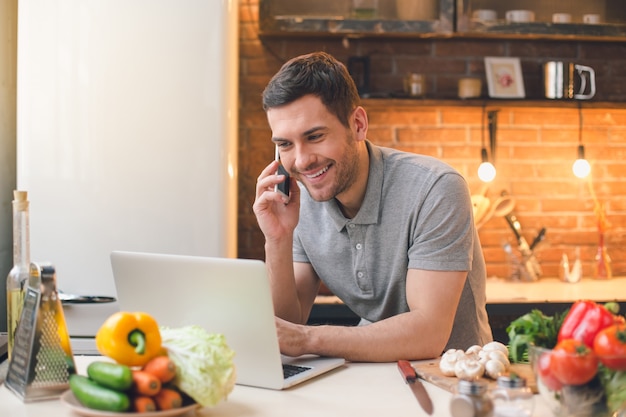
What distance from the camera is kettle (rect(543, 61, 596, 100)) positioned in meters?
3.56

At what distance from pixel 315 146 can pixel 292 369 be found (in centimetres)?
63

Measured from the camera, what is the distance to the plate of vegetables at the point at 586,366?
3.95 ft

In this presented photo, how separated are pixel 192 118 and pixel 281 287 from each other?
92 cm

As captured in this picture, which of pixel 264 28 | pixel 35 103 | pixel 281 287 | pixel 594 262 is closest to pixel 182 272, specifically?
pixel 281 287

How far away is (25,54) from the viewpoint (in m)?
2.91

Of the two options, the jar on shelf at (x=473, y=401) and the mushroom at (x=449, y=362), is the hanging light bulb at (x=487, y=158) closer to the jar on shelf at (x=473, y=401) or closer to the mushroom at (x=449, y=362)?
the mushroom at (x=449, y=362)

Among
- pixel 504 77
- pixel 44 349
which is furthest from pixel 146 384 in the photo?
pixel 504 77

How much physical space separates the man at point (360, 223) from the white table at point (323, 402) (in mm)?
261

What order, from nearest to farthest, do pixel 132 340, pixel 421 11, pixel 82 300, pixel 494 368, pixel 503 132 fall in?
pixel 132 340
pixel 494 368
pixel 82 300
pixel 421 11
pixel 503 132

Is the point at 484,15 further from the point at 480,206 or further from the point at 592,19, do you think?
the point at 480,206

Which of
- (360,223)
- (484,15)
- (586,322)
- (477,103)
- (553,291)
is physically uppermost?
(484,15)

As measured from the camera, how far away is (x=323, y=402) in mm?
1435

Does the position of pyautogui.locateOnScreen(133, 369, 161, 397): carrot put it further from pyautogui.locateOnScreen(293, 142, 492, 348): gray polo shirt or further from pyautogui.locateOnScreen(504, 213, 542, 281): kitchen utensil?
pyautogui.locateOnScreen(504, 213, 542, 281): kitchen utensil

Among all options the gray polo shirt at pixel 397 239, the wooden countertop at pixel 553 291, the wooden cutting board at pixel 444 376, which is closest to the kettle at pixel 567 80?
the wooden countertop at pixel 553 291
